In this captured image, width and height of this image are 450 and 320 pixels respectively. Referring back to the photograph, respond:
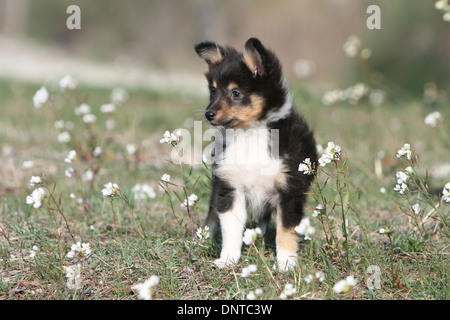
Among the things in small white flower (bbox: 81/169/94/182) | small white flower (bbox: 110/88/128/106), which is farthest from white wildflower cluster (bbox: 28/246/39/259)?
small white flower (bbox: 110/88/128/106)

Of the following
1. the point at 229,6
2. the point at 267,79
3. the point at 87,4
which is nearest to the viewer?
the point at 267,79

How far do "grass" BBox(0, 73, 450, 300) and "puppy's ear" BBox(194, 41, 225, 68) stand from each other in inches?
16.0

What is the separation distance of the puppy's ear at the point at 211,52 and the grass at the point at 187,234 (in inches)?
16.0

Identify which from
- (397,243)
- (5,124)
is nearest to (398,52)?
(5,124)

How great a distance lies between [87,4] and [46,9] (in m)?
2.01

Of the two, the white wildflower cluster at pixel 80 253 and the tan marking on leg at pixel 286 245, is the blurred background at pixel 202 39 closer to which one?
the tan marking on leg at pixel 286 245

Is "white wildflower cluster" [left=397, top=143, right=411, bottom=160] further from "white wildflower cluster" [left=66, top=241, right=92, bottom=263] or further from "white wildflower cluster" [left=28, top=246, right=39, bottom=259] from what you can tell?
"white wildflower cluster" [left=28, top=246, right=39, bottom=259]

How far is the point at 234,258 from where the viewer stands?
10.6ft

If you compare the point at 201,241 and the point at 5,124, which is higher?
the point at 5,124

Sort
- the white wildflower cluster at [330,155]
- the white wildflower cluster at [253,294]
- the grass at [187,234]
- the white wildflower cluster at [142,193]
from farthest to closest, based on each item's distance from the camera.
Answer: the white wildflower cluster at [142,193], the grass at [187,234], the white wildflower cluster at [330,155], the white wildflower cluster at [253,294]

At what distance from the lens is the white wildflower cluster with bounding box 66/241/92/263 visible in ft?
9.70

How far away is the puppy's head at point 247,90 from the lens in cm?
340

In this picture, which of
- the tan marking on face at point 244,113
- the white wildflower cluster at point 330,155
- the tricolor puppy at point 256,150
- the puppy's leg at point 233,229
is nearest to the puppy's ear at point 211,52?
the tricolor puppy at point 256,150

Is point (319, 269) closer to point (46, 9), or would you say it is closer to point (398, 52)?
point (398, 52)
